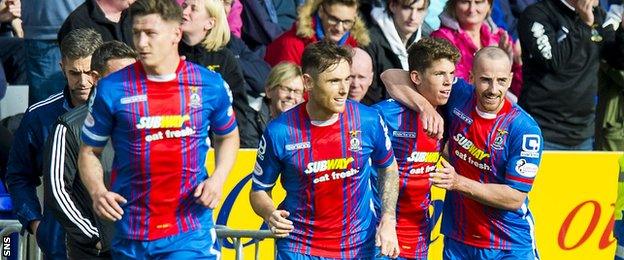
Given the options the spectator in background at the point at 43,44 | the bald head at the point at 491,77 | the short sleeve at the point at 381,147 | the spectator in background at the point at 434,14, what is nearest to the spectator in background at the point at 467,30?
the spectator in background at the point at 434,14

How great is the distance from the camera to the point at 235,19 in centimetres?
1405

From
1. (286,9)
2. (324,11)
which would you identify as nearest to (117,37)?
(324,11)

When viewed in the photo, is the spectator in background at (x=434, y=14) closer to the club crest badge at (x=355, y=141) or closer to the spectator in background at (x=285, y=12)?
the spectator in background at (x=285, y=12)

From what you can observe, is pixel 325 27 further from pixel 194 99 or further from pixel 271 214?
pixel 194 99

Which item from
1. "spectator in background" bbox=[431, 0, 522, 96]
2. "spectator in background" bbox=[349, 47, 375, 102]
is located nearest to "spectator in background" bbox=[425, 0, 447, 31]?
"spectator in background" bbox=[431, 0, 522, 96]

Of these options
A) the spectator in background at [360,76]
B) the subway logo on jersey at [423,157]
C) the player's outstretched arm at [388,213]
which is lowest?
the player's outstretched arm at [388,213]

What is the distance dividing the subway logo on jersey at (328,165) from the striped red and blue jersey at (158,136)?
0.83 m

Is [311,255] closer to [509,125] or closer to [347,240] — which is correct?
[347,240]

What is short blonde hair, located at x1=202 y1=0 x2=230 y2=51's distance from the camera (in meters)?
12.5

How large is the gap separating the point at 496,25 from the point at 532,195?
2.32 meters

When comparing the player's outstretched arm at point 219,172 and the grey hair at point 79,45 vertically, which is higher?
the grey hair at point 79,45

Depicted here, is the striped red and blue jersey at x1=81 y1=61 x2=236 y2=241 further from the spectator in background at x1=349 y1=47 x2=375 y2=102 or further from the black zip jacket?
the spectator in background at x1=349 y1=47 x2=375 y2=102

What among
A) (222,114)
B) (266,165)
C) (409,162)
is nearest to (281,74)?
(409,162)

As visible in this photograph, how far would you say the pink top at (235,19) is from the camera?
14008 millimetres
